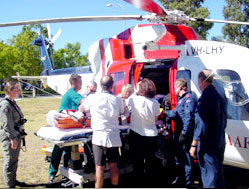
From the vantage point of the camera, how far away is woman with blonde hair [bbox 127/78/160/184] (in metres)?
3.86

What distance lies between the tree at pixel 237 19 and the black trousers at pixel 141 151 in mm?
22890

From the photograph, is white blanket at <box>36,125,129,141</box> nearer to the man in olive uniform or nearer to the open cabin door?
the man in olive uniform

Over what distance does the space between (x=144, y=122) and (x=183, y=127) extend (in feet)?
2.09

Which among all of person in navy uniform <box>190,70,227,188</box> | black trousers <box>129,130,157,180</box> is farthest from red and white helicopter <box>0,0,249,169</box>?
black trousers <box>129,130,157,180</box>

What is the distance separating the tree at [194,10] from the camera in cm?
2161

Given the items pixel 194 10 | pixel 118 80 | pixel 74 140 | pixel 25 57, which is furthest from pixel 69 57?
pixel 74 140

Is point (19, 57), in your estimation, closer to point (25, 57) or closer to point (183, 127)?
point (25, 57)

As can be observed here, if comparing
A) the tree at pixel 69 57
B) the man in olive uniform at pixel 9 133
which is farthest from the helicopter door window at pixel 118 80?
the tree at pixel 69 57

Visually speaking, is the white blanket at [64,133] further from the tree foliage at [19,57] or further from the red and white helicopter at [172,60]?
the tree foliage at [19,57]

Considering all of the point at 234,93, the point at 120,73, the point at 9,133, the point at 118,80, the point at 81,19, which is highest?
the point at 81,19

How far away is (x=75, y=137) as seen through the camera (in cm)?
380

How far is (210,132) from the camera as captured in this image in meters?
3.39

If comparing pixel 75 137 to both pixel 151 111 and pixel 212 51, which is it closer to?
pixel 151 111

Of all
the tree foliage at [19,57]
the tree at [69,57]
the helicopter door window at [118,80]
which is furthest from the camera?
the tree at [69,57]
